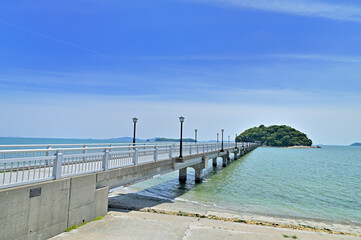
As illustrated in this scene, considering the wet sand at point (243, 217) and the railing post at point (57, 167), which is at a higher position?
the railing post at point (57, 167)

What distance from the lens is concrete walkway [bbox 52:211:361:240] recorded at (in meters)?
7.77

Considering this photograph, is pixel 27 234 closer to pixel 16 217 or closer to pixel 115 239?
pixel 16 217

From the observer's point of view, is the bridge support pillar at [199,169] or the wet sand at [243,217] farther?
the bridge support pillar at [199,169]

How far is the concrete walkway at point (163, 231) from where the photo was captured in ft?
25.5

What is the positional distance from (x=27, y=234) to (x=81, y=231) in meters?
1.79

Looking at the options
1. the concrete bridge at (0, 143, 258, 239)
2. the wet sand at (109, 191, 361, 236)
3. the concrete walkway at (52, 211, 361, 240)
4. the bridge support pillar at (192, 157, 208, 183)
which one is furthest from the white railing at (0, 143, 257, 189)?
the bridge support pillar at (192, 157, 208, 183)

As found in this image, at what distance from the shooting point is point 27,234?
6.30 meters

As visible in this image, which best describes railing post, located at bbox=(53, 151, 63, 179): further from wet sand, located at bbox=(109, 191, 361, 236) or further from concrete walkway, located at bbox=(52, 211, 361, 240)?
wet sand, located at bbox=(109, 191, 361, 236)

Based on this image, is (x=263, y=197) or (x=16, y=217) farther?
(x=263, y=197)

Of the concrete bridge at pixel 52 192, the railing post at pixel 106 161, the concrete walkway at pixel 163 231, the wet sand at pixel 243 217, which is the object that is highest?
the railing post at pixel 106 161

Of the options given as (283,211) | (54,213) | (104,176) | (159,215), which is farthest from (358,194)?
(54,213)

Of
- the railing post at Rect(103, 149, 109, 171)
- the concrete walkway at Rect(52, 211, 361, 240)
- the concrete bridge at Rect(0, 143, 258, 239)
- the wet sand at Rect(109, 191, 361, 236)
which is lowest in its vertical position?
the wet sand at Rect(109, 191, 361, 236)

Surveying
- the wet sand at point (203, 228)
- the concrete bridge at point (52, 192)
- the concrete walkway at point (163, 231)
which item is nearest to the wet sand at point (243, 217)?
the wet sand at point (203, 228)

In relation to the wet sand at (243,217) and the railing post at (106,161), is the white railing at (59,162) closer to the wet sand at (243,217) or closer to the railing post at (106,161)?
the railing post at (106,161)
